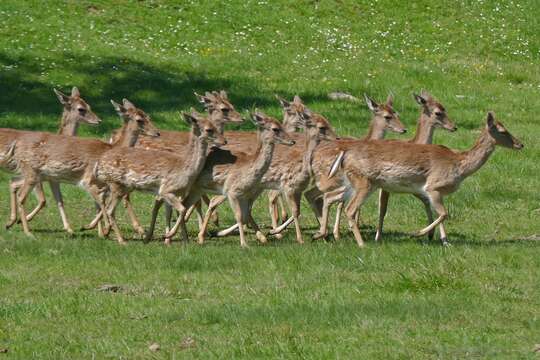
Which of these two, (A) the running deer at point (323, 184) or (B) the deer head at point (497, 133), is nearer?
(A) the running deer at point (323, 184)

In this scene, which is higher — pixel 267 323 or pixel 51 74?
pixel 267 323

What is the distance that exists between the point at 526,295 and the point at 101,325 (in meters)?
3.56

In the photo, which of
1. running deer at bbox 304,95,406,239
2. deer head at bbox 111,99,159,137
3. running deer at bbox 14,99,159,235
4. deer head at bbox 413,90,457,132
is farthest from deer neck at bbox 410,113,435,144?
running deer at bbox 14,99,159,235

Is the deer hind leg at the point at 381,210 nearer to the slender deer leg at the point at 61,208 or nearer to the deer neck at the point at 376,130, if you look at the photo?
the deer neck at the point at 376,130

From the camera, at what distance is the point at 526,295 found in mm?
10039

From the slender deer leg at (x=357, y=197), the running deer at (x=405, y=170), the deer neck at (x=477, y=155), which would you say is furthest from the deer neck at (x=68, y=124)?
the deer neck at (x=477, y=155)

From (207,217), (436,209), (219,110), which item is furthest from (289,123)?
(436,209)

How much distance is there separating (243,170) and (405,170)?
72.7 inches

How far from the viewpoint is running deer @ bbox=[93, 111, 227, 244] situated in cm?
1340

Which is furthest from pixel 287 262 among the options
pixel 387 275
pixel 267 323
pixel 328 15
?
pixel 328 15

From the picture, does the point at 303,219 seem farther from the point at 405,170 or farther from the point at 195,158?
the point at 405,170

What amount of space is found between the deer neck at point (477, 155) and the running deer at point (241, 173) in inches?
78.9

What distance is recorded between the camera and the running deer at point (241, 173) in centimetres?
1355

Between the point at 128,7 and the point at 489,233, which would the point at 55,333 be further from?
the point at 128,7
